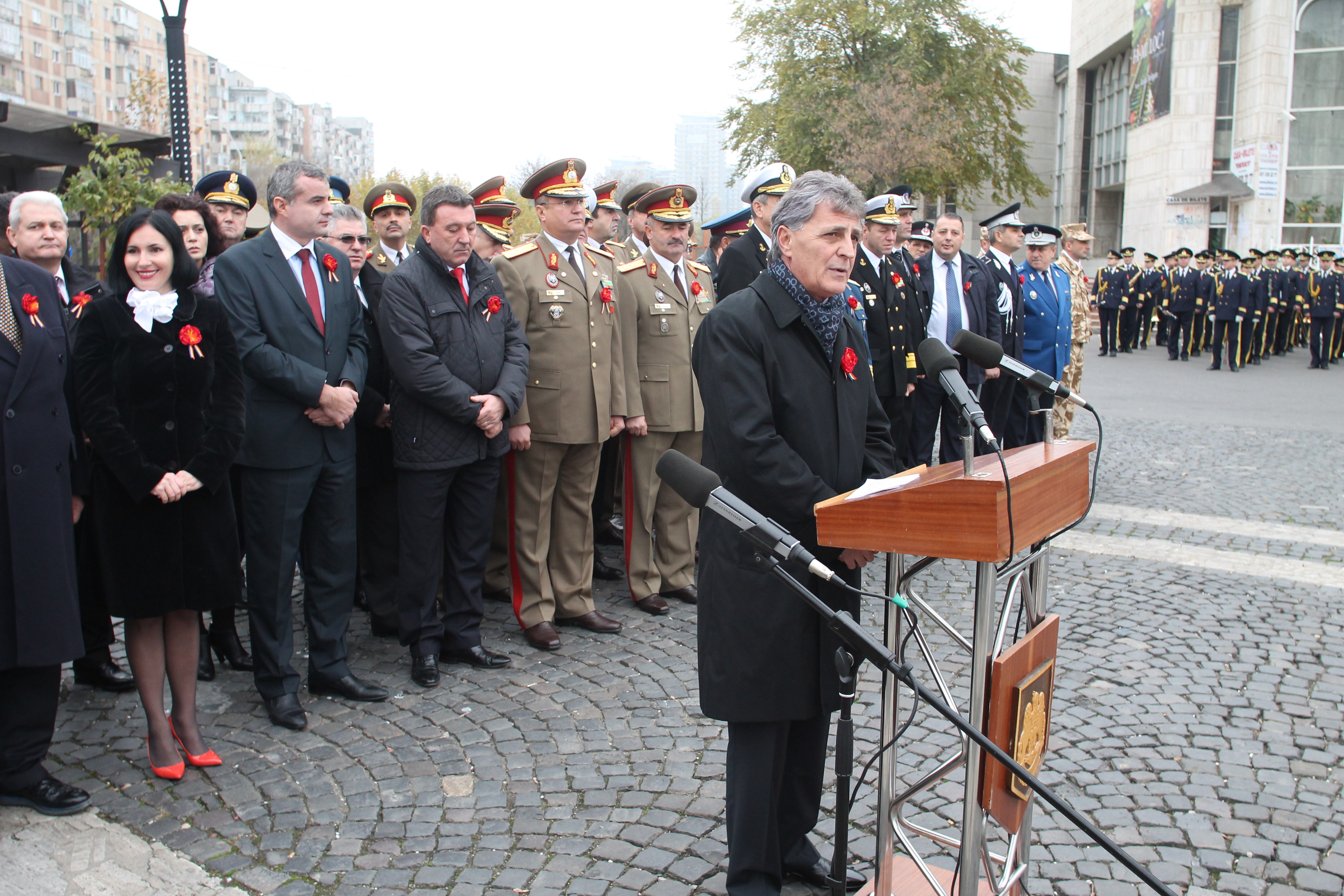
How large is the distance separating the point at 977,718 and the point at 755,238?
162 inches

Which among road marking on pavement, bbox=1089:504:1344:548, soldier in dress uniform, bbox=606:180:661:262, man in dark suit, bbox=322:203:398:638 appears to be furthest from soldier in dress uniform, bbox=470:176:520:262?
road marking on pavement, bbox=1089:504:1344:548

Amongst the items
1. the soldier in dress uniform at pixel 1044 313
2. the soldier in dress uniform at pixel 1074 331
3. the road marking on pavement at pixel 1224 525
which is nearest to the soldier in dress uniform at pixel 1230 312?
the soldier in dress uniform at pixel 1074 331

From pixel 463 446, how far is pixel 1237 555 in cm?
528

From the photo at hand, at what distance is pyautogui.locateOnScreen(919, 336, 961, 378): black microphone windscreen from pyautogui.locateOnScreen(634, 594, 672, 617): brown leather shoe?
11.1 ft

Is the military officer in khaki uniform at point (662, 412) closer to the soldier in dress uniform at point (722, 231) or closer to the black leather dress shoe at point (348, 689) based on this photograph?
the soldier in dress uniform at point (722, 231)

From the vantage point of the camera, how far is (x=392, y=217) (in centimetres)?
650

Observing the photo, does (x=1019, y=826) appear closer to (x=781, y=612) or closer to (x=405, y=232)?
(x=781, y=612)

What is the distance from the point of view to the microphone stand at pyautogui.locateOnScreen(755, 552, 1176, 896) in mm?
1771

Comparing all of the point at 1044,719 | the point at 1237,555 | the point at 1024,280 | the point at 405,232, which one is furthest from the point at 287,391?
the point at 1024,280

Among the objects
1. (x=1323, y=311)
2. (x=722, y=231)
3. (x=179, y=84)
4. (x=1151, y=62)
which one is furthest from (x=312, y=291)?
(x=1151, y=62)

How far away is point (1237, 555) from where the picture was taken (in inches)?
270

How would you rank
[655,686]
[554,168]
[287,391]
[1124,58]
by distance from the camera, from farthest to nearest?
[1124,58], [554,168], [655,686], [287,391]

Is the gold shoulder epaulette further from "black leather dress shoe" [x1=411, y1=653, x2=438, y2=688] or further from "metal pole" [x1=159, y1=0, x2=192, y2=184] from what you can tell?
"metal pole" [x1=159, y1=0, x2=192, y2=184]

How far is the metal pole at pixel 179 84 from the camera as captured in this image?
925cm
